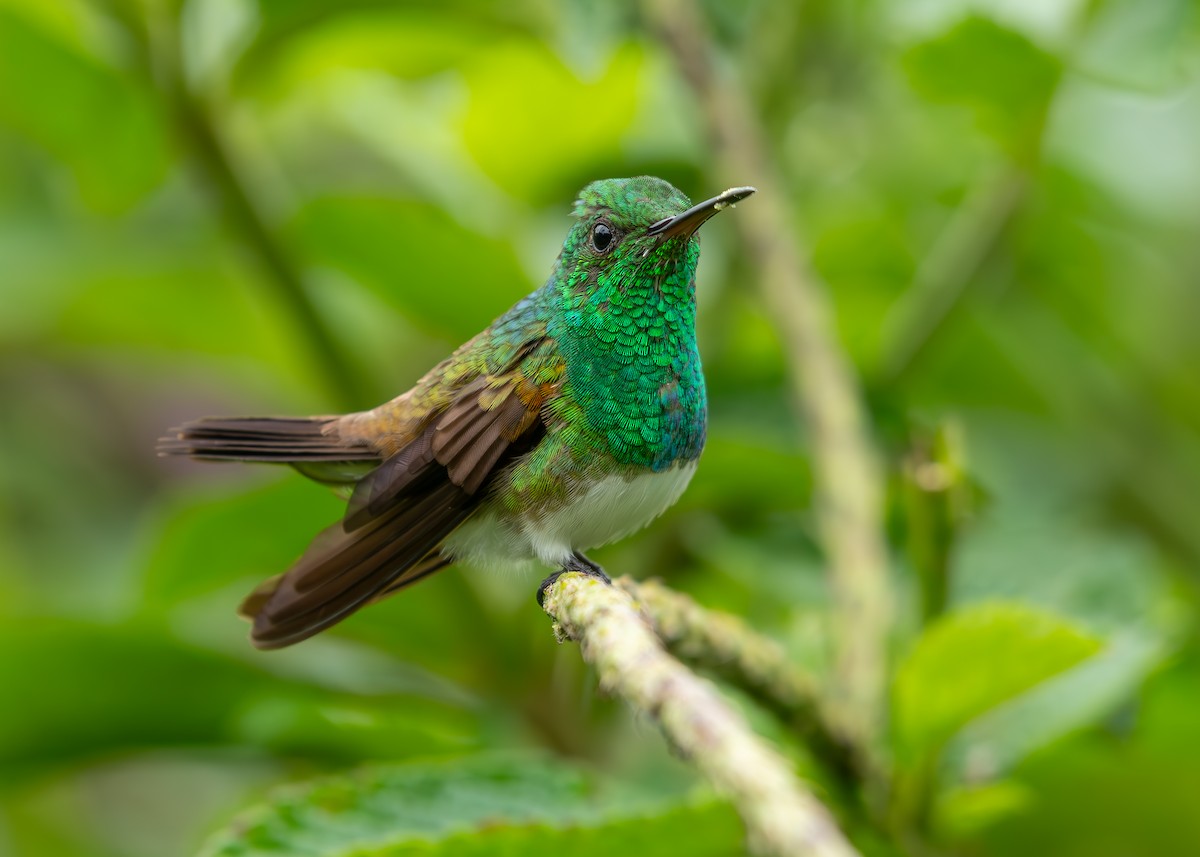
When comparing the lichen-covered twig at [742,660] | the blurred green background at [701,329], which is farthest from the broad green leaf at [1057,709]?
the lichen-covered twig at [742,660]

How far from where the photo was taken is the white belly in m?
1.69

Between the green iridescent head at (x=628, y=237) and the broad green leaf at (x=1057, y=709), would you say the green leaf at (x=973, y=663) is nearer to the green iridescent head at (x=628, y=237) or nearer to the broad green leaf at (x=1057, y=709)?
the broad green leaf at (x=1057, y=709)

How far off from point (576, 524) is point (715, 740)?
97 cm

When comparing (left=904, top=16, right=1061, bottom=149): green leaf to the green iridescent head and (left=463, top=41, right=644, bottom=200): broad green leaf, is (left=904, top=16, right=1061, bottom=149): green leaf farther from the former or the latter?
the green iridescent head

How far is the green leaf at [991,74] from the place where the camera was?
2553mm

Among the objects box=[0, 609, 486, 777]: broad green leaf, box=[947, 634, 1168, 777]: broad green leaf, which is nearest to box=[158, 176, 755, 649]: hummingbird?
box=[947, 634, 1168, 777]: broad green leaf

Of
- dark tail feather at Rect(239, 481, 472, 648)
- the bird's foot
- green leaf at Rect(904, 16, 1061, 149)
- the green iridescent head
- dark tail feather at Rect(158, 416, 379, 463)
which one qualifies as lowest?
the bird's foot

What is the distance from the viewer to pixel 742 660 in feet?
4.67

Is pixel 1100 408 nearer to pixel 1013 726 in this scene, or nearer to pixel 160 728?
pixel 1013 726

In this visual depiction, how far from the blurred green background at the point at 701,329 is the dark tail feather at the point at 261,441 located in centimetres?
64

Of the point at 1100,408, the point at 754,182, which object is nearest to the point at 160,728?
the point at 754,182

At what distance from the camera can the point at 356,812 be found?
1932 mm

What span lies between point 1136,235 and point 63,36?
104 inches

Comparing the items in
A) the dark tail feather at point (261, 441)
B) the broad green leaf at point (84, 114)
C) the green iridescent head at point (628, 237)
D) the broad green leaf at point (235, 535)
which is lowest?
the green iridescent head at point (628, 237)
